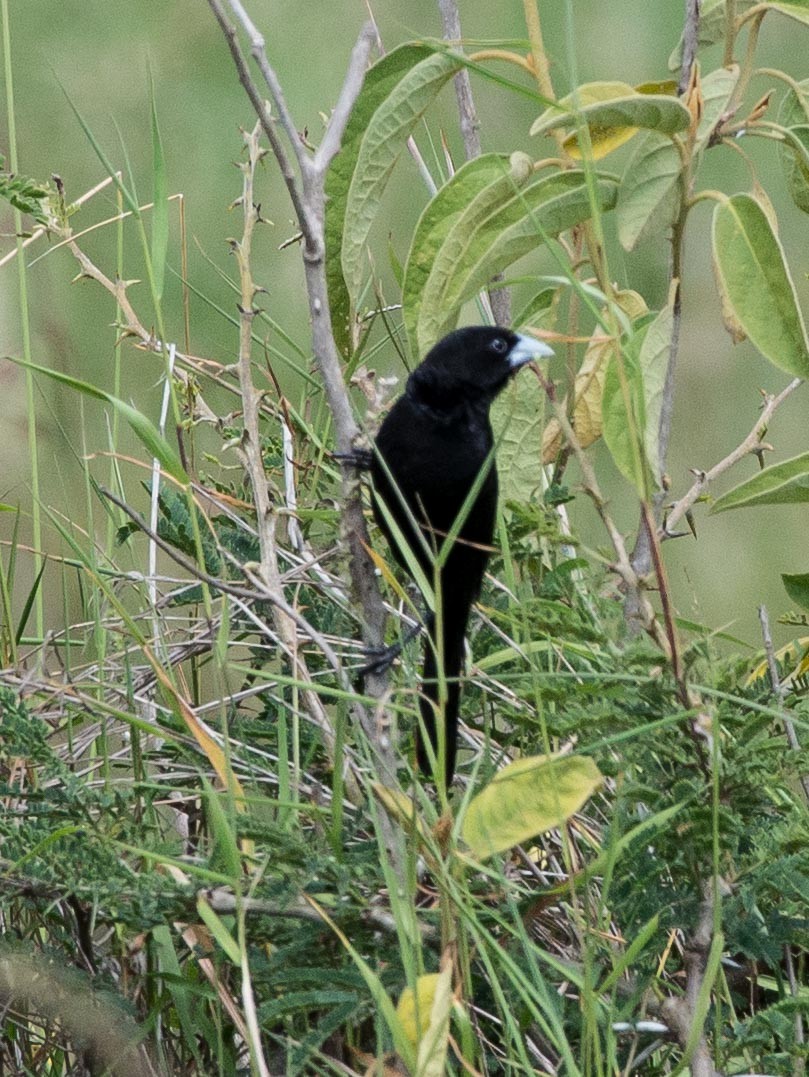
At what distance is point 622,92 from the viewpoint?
1.53 m

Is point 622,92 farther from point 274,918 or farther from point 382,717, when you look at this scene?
point 274,918

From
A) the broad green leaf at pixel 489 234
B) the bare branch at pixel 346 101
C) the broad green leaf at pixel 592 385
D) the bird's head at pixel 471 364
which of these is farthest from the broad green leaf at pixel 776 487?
the bare branch at pixel 346 101

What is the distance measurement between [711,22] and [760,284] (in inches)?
15.9

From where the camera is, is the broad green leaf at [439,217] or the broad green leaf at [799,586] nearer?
the broad green leaf at [439,217]

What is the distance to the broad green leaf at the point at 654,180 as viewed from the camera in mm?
1503

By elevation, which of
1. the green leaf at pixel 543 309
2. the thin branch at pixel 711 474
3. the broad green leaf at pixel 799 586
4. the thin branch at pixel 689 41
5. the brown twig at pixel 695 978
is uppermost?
the thin branch at pixel 689 41

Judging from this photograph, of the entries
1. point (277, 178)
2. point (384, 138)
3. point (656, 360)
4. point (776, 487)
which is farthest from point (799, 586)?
point (277, 178)

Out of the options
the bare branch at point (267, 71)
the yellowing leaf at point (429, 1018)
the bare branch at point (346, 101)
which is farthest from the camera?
the bare branch at point (346, 101)

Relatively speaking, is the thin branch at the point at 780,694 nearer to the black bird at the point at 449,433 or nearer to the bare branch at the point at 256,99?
the black bird at the point at 449,433

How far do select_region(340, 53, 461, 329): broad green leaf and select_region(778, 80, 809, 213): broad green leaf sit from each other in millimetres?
378

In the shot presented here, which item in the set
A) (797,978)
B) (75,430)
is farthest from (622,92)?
(75,430)

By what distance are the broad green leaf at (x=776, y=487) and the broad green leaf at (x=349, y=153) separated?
0.46 metres

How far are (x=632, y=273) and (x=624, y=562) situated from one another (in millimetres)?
1913

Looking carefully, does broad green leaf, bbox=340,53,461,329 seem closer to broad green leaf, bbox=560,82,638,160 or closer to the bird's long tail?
broad green leaf, bbox=560,82,638,160
